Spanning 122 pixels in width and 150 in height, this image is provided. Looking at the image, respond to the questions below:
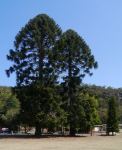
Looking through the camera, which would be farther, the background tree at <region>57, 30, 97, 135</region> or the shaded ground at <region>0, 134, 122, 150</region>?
the background tree at <region>57, 30, 97, 135</region>

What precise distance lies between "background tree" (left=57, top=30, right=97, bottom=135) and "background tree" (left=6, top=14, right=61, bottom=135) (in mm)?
2142

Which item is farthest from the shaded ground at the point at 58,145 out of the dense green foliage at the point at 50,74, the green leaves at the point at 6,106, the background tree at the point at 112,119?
the green leaves at the point at 6,106

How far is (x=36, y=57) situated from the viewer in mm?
58938

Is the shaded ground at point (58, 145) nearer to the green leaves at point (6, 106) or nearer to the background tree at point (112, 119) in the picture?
the background tree at point (112, 119)

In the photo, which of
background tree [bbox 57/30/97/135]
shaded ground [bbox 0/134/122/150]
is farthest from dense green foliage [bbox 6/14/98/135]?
shaded ground [bbox 0/134/122/150]

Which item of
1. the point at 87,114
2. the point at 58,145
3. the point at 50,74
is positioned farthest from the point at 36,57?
the point at 58,145

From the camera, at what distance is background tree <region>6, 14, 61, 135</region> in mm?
58000

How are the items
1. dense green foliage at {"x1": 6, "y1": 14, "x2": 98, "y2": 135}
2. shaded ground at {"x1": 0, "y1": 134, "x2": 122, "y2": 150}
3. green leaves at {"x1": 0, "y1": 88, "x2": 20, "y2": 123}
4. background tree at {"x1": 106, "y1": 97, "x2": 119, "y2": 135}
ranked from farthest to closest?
green leaves at {"x1": 0, "y1": 88, "x2": 20, "y2": 123}
background tree at {"x1": 106, "y1": 97, "x2": 119, "y2": 135}
dense green foliage at {"x1": 6, "y1": 14, "x2": 98, "y2": 135}
shaded ground at {"x1": 0, "y1": 134, "x2": 122, "y2": 150}

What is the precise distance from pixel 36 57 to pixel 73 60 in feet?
21.8

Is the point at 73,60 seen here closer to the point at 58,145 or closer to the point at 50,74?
the point at 50,74

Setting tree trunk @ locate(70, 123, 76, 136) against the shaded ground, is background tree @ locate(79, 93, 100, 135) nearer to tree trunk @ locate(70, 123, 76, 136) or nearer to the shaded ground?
tree trunk @ locate(70, 123, 76, 136)

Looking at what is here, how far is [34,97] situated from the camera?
56781 mm

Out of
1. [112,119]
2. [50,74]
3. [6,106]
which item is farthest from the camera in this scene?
[6,106]

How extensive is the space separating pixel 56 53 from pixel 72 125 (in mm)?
10078
